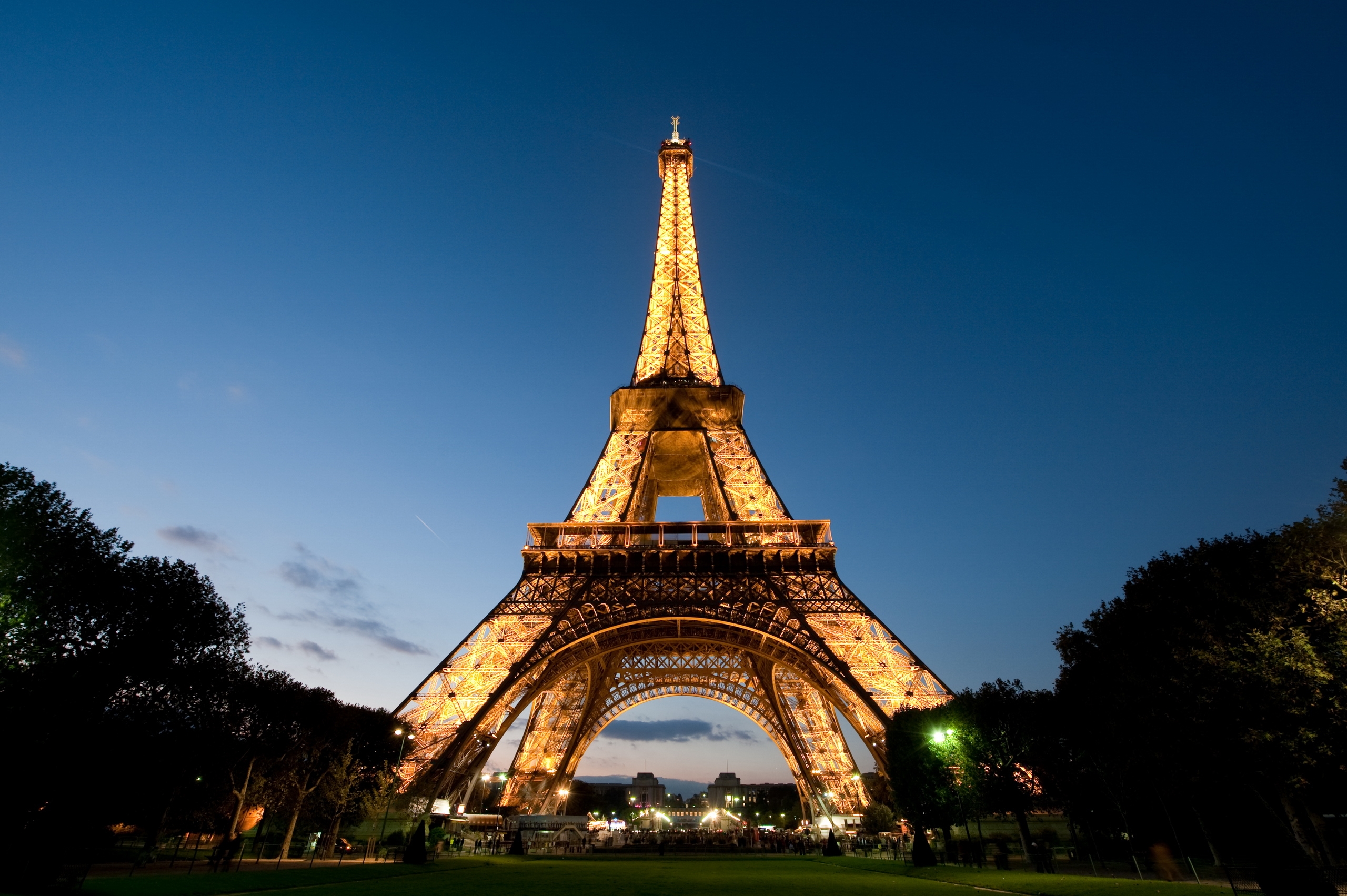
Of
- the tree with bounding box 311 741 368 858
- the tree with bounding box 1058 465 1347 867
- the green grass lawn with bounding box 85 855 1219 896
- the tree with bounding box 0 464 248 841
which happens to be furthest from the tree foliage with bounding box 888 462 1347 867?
the tree with bounding box 0 464 248 841

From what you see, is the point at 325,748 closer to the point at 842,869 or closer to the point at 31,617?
the point at 31,617

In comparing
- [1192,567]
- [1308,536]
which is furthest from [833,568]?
[1308,536]

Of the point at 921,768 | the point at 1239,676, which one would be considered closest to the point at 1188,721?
the point at 1239,676

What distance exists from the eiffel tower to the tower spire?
14 centimetres

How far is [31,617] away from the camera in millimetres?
18375

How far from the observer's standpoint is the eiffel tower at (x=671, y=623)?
30922 millimetres

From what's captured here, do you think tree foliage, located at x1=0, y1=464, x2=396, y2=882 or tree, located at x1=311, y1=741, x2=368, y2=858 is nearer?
tree foliage, located at x1=0, y1=464, x2=396, y2=882

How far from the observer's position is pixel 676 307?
5138 centimetres

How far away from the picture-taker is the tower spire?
4841 cm

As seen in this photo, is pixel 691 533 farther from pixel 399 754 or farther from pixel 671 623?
pixel 399 754

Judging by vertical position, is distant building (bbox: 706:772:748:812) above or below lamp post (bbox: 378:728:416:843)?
above

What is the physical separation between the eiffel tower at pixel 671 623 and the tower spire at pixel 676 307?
0.46 feet

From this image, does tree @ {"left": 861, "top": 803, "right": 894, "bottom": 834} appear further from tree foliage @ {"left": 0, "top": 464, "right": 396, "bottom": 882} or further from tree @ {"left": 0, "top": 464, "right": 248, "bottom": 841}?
tree @ {"left": 0, "top": 464, "right": 248, "bottom": 841}

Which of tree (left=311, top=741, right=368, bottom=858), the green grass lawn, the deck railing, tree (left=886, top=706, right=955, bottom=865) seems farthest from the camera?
the deck railing
